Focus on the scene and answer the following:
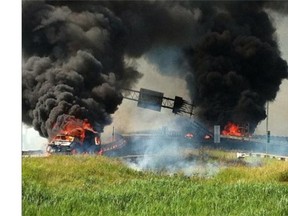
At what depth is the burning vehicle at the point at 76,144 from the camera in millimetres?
3976

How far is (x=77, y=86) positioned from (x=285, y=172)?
1282 mm

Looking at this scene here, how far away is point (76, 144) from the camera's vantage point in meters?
4.01

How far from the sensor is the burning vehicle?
3.98 meters

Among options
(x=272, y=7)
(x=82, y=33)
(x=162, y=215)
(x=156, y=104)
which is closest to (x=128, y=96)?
(x=156, y=104)

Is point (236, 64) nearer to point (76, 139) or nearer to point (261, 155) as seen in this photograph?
point (261, 155)

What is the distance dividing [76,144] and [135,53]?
613mm

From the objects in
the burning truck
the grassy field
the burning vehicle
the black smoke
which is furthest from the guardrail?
the burning vehicle

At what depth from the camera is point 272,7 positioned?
399 centimetres

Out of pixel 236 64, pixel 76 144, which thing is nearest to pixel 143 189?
pixel 76 144

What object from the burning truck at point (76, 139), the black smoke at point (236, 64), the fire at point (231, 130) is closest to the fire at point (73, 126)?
the burning truck at point (76, 139)

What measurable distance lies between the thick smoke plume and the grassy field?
0.22m

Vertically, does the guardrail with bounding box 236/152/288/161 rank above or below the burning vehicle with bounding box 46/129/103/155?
below

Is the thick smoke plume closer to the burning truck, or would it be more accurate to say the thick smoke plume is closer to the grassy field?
the burning truck

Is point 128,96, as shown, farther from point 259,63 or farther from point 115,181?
point 259,63
